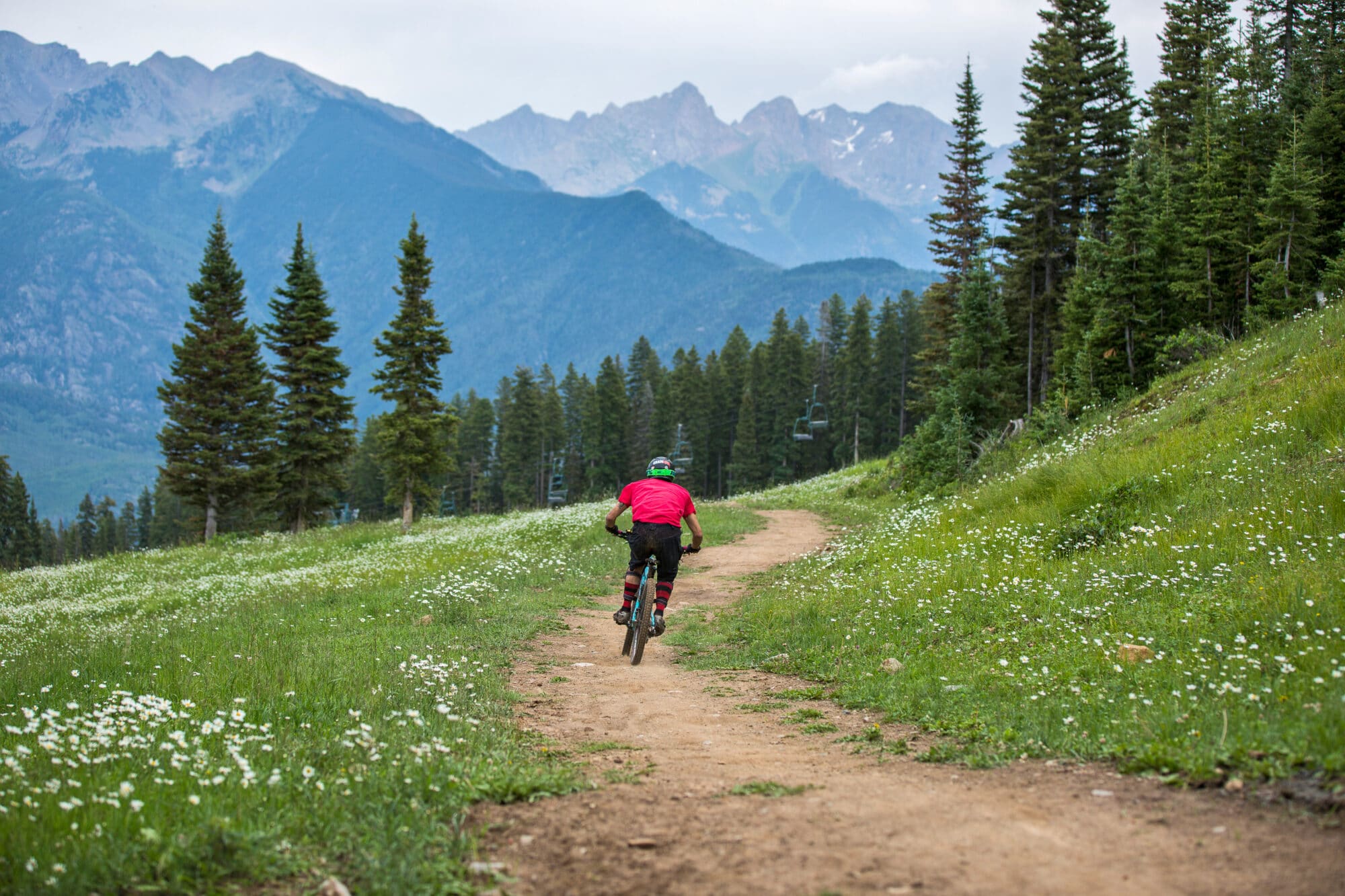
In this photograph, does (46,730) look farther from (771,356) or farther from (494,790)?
(771,356)

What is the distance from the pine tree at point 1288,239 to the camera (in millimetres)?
23047

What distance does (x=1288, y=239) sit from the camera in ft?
77.2

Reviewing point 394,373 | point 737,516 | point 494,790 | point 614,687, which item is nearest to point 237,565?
point 394,373

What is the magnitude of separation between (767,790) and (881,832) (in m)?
1.02

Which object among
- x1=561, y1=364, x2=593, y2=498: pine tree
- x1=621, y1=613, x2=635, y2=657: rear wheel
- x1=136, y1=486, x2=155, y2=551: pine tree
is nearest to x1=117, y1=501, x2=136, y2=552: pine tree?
x1=136, y1=486, x2=155, y2=551: pine tree

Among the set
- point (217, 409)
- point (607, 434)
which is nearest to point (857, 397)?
point (607, 434)

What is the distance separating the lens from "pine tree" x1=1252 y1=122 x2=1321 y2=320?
2305cm

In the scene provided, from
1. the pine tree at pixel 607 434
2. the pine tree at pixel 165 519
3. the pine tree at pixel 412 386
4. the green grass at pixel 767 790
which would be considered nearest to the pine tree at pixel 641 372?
the pine tree at pixel 607 434

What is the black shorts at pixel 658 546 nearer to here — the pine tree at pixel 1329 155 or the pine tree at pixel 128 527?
the pine tree at pixel 1329 155

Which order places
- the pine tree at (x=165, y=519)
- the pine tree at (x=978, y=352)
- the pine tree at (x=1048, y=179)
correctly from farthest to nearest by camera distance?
the pine tree at (x=165, y=519) < the pine tree at (x=1048, y=179) < the pine tree at (x=978, y=352)

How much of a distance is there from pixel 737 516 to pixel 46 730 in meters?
25.5

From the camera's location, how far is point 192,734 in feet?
20.7

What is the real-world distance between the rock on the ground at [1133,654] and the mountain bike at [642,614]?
5.17 m

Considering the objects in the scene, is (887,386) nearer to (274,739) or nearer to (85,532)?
(274,739)
